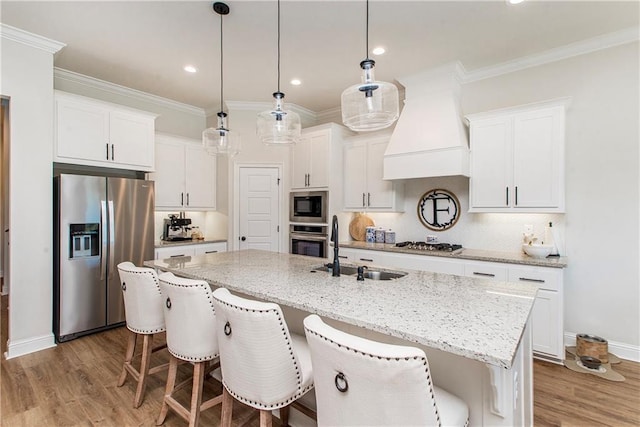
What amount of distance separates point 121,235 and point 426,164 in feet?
11.5

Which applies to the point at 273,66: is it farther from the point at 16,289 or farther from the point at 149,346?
the point at 16,289

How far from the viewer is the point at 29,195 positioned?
3020 millimetres

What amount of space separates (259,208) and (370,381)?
13.4ft

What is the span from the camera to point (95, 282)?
11.2ft

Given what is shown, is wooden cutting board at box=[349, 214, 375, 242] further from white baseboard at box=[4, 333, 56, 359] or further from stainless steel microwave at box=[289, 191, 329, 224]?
white baseboard at box=[4, 333, 56, 359]

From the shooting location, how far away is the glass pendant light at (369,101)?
191 cm

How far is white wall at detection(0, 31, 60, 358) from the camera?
9.58 feet

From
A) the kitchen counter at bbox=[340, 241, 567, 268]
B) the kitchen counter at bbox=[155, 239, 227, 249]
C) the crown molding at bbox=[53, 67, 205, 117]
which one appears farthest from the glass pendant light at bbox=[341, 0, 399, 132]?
the crown molding at bbox=[53, 67, 205, 117]

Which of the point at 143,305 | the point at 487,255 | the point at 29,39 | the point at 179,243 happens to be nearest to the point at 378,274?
the point at 487,255

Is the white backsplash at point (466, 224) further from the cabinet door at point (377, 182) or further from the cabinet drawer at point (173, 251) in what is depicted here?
the cabinet drawer at point (173, 251)

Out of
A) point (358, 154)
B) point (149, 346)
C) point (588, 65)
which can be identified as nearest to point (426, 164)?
point (358, 154)

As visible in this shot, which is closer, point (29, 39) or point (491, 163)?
point (29, 39)

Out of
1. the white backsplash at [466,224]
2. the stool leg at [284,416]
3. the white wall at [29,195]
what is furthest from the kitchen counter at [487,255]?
the white wall at [29,195]

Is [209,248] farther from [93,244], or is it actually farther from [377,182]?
[377,182]
